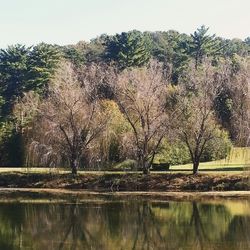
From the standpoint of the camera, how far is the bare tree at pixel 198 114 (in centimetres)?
4578

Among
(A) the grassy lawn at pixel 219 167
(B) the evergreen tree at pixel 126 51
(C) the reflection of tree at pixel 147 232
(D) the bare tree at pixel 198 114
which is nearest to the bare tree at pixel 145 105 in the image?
(D) the bare tree at pixel 198 114

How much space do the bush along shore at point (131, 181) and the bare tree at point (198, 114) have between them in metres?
2.05

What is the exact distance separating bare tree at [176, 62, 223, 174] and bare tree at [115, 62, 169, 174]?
5.68ft

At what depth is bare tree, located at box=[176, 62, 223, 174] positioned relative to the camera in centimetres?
4578

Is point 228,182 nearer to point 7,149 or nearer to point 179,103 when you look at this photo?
point 179,103

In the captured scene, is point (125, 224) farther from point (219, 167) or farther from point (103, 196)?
point (219, 167)

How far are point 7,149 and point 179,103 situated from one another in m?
23.8

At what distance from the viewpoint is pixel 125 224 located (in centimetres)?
2800

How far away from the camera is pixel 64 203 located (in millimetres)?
36469

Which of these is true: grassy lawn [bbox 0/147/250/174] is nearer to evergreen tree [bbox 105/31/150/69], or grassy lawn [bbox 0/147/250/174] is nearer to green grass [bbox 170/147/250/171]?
green grass [bbox 170/147/250/171]

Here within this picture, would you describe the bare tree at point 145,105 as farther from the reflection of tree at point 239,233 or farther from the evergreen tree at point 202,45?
the evergreen tree at point 202,45

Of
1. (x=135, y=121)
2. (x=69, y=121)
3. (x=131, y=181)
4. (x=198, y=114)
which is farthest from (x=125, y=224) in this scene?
(x=69, y=121)

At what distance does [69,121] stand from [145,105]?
7.01m

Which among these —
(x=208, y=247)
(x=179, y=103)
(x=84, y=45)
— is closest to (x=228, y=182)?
(x=179, y=103)
